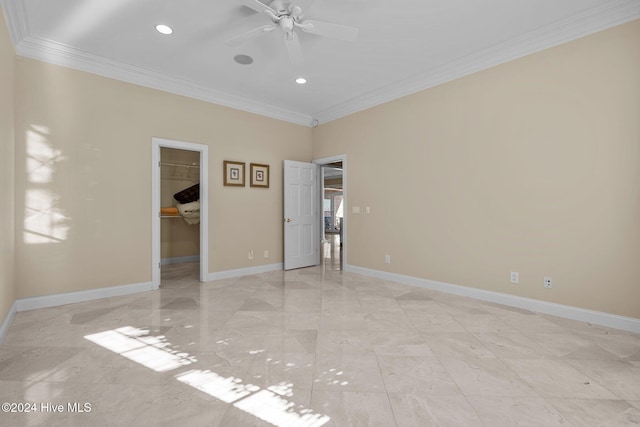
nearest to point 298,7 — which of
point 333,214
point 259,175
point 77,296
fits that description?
point 259,175

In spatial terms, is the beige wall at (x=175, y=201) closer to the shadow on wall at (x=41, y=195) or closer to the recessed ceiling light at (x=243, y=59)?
the shadow on wall at (x=41, y=195)

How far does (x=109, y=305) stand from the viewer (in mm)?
3461

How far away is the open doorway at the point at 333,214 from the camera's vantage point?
A: 5597 millimetres

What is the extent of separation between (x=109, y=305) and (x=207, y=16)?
336 centimetres

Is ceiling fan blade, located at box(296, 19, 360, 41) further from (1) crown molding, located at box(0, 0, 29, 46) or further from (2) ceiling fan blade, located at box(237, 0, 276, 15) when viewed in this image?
(1) crown molding, located at box(0, 0, 29, 46)

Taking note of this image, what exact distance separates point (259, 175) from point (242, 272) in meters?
1.71

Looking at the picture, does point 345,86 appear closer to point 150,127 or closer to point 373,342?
point 150,127

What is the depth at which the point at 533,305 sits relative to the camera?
10.6 feet

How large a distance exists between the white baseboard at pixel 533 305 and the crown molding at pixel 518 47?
2.73m

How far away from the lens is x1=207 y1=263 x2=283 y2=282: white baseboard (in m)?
4.70

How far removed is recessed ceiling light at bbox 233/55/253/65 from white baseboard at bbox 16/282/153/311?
10.6ft

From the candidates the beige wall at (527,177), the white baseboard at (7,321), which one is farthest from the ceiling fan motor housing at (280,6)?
the white baseboard at (7,321)

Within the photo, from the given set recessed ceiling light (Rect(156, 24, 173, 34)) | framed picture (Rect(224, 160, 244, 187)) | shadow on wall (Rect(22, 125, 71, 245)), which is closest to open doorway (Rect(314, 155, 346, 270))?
framed picture (Rect(224, 160, 244, 187))

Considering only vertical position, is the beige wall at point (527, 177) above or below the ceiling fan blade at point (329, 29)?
below
